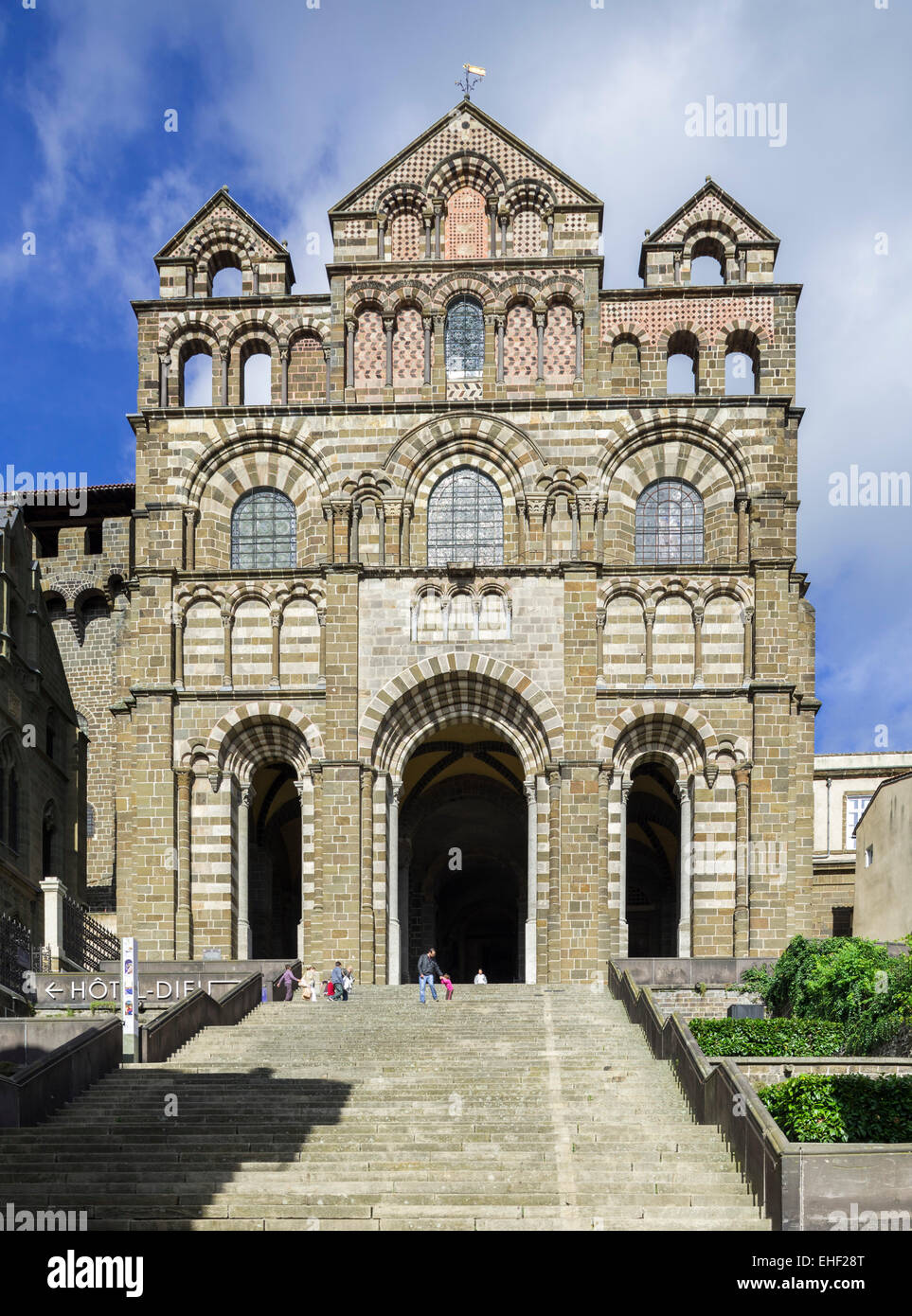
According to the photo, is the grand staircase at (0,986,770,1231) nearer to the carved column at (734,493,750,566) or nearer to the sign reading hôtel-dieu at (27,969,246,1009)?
the sign reading hôtel-dieu at (27,969,246,1009)

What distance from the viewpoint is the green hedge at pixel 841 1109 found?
23766 millimetres

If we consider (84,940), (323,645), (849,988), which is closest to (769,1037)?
(849,988)

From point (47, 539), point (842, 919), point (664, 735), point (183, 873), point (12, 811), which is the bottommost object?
point (842, 919)

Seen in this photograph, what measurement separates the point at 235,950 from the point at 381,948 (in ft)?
11.7

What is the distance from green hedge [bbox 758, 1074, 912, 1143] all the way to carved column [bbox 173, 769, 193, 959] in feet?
61.7

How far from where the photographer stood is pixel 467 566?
41.8 meters

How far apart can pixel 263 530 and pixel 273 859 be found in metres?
9.65

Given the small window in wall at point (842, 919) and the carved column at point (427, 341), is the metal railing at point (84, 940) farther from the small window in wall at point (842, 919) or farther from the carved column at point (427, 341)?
the small window in wall at point (842, 919)

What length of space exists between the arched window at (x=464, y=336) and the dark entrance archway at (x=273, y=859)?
11.4m

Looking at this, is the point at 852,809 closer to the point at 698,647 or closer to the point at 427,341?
the point at 698,647

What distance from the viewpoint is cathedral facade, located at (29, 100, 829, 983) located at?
134ft

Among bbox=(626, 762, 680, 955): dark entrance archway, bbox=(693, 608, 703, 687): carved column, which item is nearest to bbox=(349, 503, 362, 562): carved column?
bbox=(693, 608, 703, 687): carved column

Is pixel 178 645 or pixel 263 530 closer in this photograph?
pixel 178 645

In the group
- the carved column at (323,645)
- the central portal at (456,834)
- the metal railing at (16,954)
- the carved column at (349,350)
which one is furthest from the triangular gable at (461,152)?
the metal railing at (16,954)
